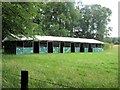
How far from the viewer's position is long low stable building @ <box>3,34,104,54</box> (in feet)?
86.3

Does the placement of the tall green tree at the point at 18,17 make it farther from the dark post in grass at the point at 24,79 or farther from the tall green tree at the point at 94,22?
the tall green tree at the point at 94,22

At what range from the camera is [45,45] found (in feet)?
95.2

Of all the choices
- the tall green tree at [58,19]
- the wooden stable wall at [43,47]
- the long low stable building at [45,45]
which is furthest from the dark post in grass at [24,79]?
the tall green tree at [58,19]

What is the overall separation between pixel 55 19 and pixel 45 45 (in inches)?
379

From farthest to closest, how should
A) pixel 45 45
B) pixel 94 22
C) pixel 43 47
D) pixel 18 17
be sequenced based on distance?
1. pixel 94 22
2. pixel 45 45
3. pixel 43 47
4. pixel 18 17

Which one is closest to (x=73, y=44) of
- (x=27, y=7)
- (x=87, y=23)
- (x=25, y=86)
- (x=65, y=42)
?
(x=65, y=42)

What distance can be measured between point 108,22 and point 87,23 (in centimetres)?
351

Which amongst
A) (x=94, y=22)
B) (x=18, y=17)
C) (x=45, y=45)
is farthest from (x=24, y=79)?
(x=94, y=22)

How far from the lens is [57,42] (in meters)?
30.5

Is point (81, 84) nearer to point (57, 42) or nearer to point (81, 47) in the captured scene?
point (57, 42)

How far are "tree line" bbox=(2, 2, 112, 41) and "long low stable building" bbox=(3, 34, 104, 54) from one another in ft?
4.06

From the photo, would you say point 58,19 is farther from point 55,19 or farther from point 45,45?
point 45,45

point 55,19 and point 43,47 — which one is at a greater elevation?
point 55,19

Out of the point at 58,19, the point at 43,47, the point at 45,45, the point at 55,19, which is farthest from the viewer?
the point at 58,19
